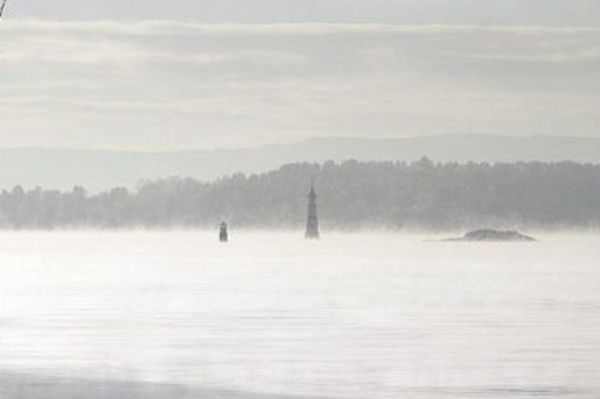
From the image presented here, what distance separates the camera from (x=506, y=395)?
56.1ft

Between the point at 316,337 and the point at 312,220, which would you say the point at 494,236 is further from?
the point at 316,337

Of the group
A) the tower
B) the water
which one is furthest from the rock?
the water

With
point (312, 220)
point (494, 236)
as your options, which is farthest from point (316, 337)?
point (494, 236)

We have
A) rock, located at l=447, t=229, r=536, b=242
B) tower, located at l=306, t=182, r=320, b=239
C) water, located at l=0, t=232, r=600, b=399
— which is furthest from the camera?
rock, located at l=447, t=229, r=536, b=242

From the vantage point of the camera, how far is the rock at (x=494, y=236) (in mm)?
148875

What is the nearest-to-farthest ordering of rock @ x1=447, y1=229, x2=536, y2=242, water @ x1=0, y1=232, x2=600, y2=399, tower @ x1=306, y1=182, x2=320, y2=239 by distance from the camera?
water @ x1=0, y1=232, x2=600, y2=399 → tower @ x1=306, y1=182, x2=320, y2=239 → rock @ x1=447, y1=229, x2=536, y2=242

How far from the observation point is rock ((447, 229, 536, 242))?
14888cm

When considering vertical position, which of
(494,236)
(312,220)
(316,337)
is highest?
(312,220)

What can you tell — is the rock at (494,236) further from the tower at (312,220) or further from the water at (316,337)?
the water at (316,337)

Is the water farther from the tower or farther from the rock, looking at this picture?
the rock

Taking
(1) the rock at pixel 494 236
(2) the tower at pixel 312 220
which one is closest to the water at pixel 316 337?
(2) the tower at pixel 312 220

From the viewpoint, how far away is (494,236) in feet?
492

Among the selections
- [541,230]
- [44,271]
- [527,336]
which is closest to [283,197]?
A: [541,230]

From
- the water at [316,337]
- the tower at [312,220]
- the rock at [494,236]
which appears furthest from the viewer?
the rock at [494,236]
